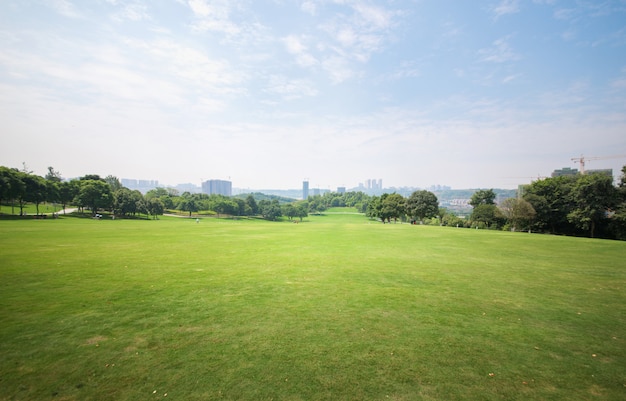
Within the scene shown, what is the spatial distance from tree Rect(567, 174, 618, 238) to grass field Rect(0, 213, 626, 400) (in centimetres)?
4262

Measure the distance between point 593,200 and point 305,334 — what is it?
61075 millimetres

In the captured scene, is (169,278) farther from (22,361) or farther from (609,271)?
(609,271)

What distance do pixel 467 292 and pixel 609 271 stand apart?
38.6ft

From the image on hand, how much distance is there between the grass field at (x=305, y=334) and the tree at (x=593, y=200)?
140 ft

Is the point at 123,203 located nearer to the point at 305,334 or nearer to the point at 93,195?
the point at 93,195

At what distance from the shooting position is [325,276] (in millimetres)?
13867

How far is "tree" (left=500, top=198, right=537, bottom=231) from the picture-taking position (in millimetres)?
49469

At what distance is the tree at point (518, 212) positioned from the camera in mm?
49469

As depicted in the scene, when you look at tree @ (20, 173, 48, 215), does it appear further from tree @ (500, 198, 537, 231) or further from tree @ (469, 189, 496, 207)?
tree @ (469, 189, 496, 207)

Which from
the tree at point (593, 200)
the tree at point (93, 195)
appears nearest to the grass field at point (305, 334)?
the tree at point (593, 200)

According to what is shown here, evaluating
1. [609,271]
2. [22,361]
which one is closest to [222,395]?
[22,361]

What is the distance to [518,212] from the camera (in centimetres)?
5003

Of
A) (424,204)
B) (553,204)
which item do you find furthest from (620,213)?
(424,204)

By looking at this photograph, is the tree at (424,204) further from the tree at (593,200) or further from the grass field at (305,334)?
the grass field at (305,334)
